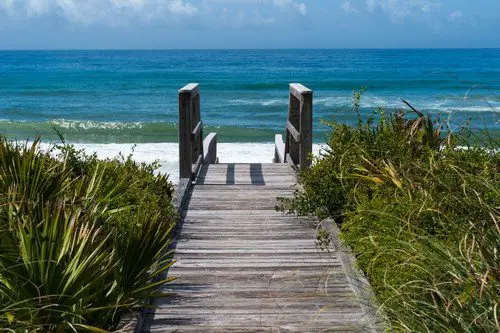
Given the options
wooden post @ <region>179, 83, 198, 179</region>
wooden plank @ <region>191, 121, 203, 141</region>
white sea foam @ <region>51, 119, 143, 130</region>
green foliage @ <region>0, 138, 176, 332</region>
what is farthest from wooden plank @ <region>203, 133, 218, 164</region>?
white sea foam @ <region>51, 119, 143, 130</region>

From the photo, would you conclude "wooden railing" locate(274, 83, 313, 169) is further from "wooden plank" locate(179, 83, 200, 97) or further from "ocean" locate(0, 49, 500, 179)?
"ocean" locate(0, 49, 500, 179)

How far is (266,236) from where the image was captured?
6.53 m

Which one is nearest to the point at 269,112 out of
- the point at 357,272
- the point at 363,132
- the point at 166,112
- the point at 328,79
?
the point at 166,112

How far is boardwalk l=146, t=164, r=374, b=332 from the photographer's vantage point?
14.5 ft

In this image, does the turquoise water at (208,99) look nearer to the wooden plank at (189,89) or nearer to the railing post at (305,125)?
the railing post at (305,125)

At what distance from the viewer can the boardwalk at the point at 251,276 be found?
4426mm

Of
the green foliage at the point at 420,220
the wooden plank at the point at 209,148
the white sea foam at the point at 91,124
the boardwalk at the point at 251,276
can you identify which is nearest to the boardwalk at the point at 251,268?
the boardwalk at the point at 251,276

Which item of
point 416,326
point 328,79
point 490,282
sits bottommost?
point 328,79

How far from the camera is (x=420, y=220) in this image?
4.71m

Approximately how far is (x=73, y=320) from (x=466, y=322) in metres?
1.91

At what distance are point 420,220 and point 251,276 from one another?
4.33ft

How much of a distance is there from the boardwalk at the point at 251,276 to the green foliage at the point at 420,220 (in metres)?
0.30

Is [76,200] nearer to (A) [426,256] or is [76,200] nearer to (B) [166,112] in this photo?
(A) [426,256]

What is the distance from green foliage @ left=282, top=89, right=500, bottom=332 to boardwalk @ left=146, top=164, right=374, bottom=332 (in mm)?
298
